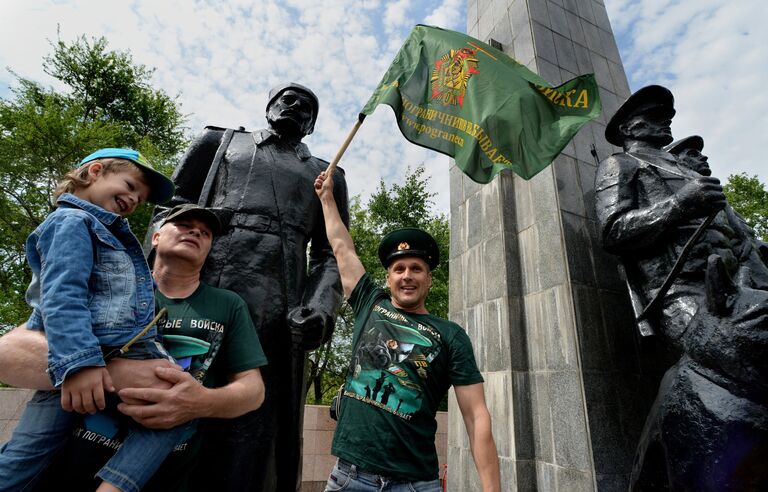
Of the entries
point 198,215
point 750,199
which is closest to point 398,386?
point 198,215

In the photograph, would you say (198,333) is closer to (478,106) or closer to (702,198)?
(478,106)

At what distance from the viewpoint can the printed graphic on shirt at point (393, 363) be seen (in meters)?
2.21

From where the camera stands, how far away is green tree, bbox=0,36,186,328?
508 inches

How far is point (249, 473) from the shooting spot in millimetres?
2090

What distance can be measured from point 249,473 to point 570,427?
3.15 meters

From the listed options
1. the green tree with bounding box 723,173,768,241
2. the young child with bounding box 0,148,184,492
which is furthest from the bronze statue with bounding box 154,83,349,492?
the green tree with bounding box 723,173,768,241

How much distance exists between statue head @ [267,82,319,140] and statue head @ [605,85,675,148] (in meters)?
3.46

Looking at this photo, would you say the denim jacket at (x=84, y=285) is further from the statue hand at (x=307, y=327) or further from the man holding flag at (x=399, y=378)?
the man holding flag at (x=399, y=378)

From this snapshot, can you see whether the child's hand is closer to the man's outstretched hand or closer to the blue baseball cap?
the man's outstretched hand

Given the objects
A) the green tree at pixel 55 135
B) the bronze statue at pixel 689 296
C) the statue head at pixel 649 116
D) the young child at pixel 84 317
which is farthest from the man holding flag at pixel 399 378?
the green tree at pixel 55 135

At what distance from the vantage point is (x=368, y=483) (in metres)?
2.01

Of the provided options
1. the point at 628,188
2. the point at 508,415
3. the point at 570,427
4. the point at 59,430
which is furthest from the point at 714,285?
the point at 59,430

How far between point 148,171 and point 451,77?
9.36 feet

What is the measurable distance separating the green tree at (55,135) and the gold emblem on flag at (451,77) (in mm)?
12392
